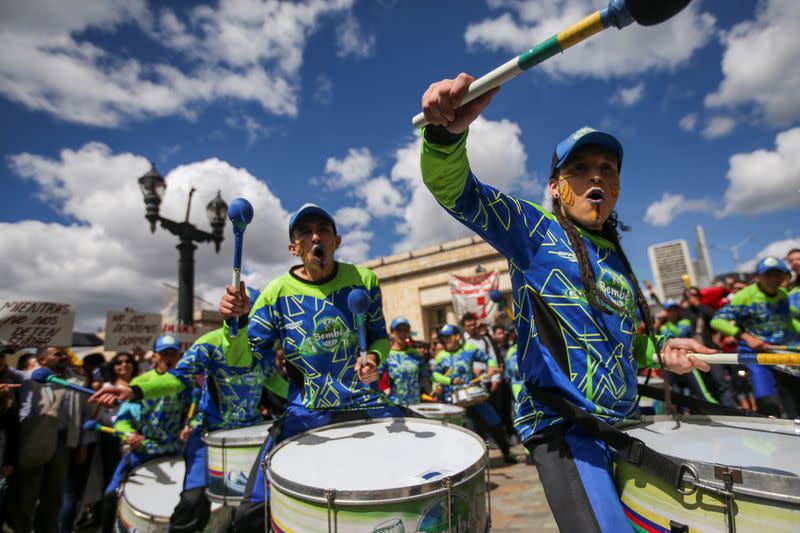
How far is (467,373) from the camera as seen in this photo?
7668 millimetres

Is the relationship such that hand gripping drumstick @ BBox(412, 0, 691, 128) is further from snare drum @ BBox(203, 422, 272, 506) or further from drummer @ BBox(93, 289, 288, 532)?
drummer @ BBox(93, 289, 288, 532)

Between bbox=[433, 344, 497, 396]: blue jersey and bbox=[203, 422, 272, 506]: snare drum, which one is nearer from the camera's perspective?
bbox=[203, 422, 272, 506]: snare drum

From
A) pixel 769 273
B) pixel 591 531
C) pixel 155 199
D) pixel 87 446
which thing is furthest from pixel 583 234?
pixel 155 199

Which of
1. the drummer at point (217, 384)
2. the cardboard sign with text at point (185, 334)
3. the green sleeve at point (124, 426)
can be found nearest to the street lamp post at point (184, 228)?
the cardboard sign with text at point (185, 334)

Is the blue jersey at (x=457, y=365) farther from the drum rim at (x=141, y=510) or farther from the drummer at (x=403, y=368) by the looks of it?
the drum rim at (x=141, y=510)

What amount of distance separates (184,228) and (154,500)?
17.5ft

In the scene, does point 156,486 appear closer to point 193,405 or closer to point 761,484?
point 193,405

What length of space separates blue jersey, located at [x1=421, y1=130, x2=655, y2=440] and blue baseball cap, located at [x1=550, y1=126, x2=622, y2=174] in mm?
282

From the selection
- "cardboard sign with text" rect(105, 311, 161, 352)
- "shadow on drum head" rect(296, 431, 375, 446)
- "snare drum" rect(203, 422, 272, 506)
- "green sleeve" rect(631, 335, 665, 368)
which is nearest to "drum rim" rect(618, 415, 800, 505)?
"green sleeve" rect(631, 335, 665, 368)

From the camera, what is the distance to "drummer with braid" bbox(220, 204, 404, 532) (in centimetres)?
275

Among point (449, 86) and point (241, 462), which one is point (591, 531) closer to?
point (449, 86)

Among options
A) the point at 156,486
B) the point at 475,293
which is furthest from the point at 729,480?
the point at 475,293

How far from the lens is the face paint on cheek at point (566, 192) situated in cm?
196

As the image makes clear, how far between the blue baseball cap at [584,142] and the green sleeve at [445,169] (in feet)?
1.90
